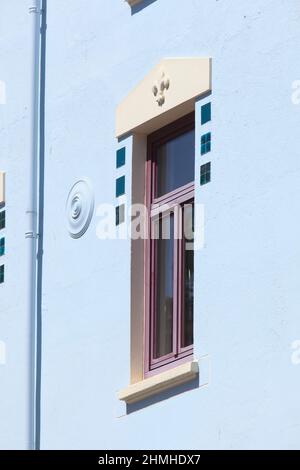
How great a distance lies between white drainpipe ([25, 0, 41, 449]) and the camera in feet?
44.7

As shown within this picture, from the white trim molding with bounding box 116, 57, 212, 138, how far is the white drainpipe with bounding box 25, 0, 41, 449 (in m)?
1.14

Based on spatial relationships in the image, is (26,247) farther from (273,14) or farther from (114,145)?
(273,14)

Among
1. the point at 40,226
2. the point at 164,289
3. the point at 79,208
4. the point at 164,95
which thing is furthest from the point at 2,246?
the point at 164,95

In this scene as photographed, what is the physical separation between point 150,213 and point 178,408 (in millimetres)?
1679

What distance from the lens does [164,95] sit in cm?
1285

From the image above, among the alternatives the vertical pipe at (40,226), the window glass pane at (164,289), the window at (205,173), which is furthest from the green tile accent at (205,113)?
the vertical pipe at (40,226)

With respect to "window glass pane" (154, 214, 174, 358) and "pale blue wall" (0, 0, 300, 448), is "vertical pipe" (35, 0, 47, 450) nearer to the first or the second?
"pale blue wall" (0, 0, 300, 448)

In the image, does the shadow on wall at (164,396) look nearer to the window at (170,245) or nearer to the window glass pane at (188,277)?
the window at (170,245)

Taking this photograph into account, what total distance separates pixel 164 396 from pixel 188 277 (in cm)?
93

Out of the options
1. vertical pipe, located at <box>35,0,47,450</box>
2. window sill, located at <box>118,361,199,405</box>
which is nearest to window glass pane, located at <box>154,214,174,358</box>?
window sill, located at <box>118,361,199,405</box>

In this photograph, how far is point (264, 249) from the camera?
11461 millimetres
